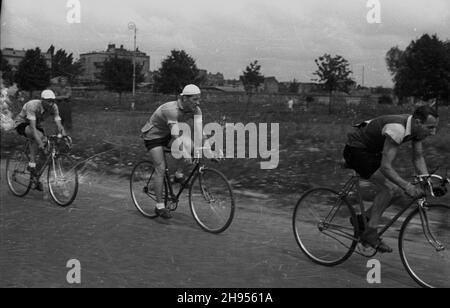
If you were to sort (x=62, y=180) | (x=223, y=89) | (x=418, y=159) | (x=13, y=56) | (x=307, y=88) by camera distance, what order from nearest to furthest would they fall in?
(x=418, y=159)
(x=62, y=180)
(x=13, y=56)
(x=223, y=89)
(x=307, y=88)

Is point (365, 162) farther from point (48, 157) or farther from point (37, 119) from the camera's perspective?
point (37, 119)

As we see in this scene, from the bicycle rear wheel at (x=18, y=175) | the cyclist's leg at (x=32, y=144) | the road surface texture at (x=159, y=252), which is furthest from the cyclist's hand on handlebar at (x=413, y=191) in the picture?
the bicycle rear wheel at (x=18, y=175)

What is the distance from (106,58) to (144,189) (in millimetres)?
4339

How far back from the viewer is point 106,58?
9.84 metres

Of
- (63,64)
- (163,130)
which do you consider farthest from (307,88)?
(163,130)

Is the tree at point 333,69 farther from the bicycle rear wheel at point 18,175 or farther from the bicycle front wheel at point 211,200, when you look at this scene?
the bicycle rear wheel at point 18,175

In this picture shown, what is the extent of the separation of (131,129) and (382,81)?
611cm

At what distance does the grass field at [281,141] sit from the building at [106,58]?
2.41 ft

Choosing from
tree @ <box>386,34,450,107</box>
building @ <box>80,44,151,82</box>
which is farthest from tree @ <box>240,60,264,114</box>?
tree @ <box>386,34,450,107</box>

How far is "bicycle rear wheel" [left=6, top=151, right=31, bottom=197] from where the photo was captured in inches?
302

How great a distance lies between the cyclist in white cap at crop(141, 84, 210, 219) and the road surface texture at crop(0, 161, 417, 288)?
1.54ft

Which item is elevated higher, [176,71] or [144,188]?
[176,71]

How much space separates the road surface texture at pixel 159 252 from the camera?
414 centimetres
